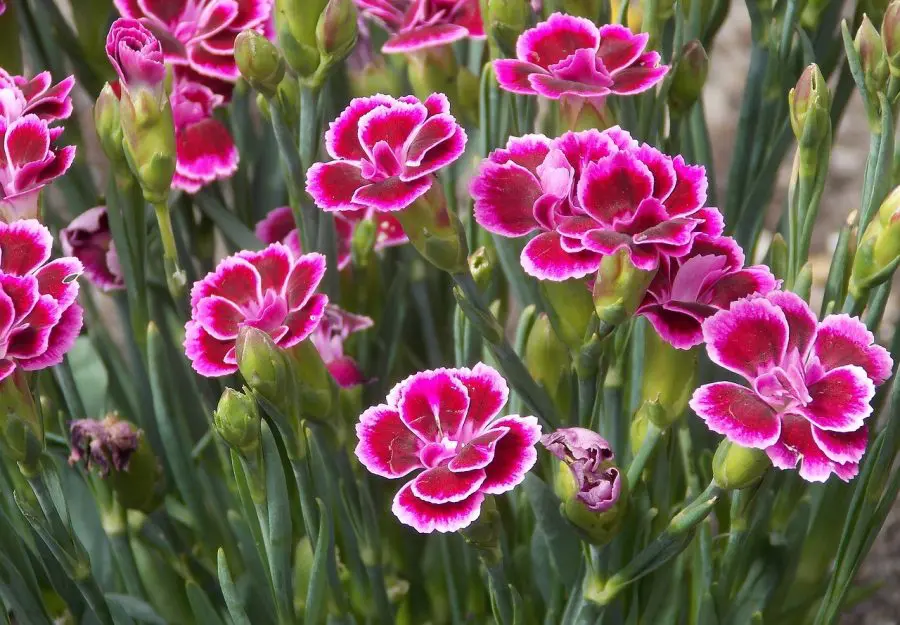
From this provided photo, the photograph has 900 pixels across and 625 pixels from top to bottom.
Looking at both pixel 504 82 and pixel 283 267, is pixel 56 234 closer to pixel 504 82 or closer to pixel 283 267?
pixel 283 267

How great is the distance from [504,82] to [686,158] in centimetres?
28

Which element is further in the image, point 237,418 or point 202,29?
point 202,29

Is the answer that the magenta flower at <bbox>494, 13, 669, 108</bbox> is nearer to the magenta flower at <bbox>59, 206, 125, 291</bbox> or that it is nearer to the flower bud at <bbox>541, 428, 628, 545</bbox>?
the flower bud at <bbox>541, 428, 628, 545</bbox>

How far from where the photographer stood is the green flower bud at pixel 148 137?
589 millimetres

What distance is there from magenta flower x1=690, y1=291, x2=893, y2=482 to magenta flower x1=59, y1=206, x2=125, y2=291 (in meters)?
0.43

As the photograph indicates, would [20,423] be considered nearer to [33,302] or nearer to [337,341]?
[33,302]

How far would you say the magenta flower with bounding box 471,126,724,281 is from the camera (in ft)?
1.53

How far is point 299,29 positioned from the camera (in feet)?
1.93

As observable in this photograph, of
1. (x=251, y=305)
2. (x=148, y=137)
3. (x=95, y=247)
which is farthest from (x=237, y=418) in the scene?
(x=95, y=247)

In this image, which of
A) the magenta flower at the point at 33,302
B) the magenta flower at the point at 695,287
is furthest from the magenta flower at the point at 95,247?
the magenta flower at the point at 695,287

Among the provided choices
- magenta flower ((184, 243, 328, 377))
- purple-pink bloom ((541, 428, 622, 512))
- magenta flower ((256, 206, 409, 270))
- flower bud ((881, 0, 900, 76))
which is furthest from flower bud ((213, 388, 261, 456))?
flower bud ((881, 0, 900, 76))

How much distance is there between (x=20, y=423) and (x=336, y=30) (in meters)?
0.26

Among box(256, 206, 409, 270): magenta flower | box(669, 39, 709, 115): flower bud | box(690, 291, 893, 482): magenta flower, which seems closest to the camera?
box(690, 291, 893, 482): magenta flower

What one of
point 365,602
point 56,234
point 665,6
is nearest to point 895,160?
point 665,6
